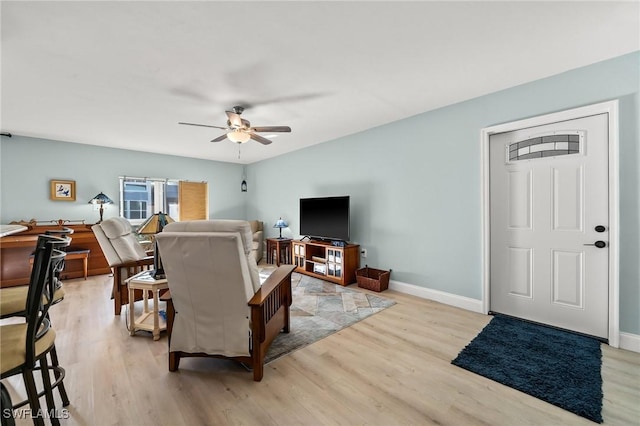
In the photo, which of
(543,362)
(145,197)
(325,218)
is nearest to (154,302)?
(325,218)

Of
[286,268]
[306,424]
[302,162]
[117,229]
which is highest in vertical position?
[302,162]

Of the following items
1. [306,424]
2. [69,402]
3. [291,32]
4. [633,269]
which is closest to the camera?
[306,424]

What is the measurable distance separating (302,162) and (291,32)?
11.9 ft

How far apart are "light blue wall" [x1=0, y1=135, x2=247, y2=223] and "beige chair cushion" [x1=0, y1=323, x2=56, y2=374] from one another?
4846mm

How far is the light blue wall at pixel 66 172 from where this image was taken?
445cm

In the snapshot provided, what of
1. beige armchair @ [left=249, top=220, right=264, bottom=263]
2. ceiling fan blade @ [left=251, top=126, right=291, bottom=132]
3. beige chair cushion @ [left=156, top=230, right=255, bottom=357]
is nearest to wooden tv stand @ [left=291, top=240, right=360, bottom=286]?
beige armchair @ [left=249, top=220, right=264, bottom=263]

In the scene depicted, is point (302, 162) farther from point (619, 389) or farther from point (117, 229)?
point (619, 389)

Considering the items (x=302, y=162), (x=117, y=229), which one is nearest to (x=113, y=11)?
(x=117, y=229)

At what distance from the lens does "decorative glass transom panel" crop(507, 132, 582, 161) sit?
8.36 feet

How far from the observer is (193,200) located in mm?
6430

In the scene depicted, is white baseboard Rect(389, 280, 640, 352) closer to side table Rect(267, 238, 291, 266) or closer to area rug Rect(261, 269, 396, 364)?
area rug Rect(261, 269, 396, 364)

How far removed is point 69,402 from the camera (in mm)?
1676

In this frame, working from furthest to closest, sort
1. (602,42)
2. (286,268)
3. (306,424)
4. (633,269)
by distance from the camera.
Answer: (286,268)
(633,269)
(602,42)
(306,424)

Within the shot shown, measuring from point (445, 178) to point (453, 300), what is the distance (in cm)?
151
